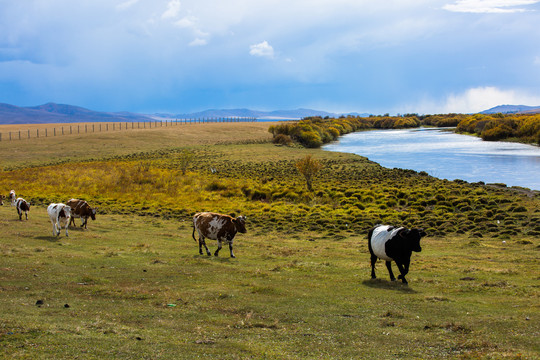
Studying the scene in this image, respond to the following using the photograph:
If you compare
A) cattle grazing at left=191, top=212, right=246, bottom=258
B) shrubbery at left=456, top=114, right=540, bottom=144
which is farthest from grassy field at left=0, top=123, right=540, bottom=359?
shrubbery at left=456, top=114, right=540, bottom=144

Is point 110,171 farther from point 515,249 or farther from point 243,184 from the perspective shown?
point 515,249

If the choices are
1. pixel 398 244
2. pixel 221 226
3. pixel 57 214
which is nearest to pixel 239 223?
pixel 221 226

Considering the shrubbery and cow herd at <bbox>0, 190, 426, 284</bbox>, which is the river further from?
cow herd at <bbox>0, 190, 426, 284</bbox>

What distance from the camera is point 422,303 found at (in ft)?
37.8

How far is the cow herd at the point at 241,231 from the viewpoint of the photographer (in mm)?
13375

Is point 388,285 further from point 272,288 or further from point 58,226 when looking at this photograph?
point 58,226

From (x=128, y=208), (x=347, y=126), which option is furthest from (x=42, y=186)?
(x=347, y=126)

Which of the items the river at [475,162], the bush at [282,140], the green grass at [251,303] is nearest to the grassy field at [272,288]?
the green grass at [251,303]

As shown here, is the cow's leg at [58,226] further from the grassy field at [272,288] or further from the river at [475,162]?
the river at [475,162]

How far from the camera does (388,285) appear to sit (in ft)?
44.6

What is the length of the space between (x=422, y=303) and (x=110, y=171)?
170 ft

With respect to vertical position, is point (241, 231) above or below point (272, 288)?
above

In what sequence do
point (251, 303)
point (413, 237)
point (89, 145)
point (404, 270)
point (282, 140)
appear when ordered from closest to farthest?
point (251, 303) < point (413, 237) < point (404, 270) < point (89, 145) < point (282, 140)

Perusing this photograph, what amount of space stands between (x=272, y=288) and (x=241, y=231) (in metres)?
5.05
